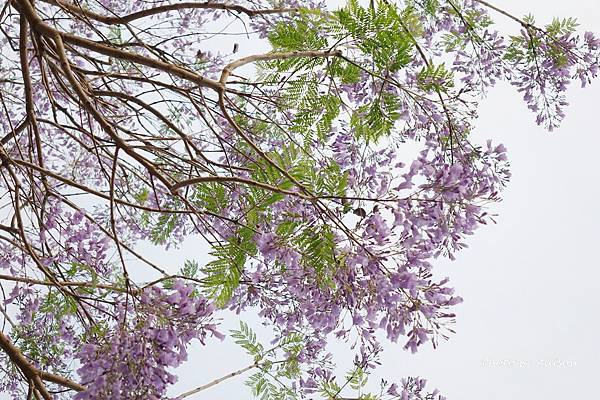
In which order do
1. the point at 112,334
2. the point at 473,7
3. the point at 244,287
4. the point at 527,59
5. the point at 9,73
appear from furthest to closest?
the point at 9,73 < the point at 473,7 < the point at 527,59 < the point at 244,287 < the point at 112,334

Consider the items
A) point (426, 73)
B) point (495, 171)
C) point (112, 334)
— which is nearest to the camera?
point (112, 334)

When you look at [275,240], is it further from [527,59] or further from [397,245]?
[527,59]

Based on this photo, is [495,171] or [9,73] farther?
[9,73]

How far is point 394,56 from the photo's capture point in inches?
52.3

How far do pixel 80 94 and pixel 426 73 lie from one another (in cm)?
82

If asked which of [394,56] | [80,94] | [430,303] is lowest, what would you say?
[430,303]

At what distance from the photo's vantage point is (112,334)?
1.21 meters

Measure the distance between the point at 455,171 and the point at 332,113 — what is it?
38 cm

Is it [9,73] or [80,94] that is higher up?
[9,73]

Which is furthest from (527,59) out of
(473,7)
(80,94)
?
(80,94)

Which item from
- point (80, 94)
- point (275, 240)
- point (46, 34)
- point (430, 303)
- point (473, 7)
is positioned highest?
point (473, 7)

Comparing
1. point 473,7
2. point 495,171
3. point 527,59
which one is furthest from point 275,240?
point 473,7

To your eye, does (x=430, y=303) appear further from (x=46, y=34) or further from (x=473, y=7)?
(x=473, y=7)

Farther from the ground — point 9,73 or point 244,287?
point 9,73
